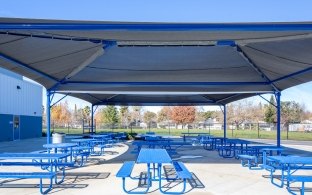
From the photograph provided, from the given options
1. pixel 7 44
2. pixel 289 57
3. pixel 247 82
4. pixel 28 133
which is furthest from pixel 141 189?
pixel 28 133

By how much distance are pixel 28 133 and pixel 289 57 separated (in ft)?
76.6

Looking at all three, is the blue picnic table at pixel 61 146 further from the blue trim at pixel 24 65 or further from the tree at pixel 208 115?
the tree at pixel 208 115

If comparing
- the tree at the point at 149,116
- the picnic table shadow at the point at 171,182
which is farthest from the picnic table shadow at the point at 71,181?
the tree at the point at 149,116

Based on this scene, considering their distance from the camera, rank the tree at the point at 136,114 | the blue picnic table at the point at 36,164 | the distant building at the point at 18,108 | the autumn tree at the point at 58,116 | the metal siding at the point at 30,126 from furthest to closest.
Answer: the tree at the point at 136,114 → the autumn tree at the point at 58,116 → the metal siding at the point at 30,126 → the distant building at the point at 18,108 → the blue picnic table at the point at 36,164

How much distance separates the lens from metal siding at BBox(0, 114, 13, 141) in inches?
860

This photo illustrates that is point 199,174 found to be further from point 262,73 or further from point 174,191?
point 262,73

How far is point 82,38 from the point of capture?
7.22 meters

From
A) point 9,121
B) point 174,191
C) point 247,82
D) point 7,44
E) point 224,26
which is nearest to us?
point 224,26

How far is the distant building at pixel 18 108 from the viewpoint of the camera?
2235 centimetres

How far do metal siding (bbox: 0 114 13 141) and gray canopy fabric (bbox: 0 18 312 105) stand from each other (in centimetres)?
1072

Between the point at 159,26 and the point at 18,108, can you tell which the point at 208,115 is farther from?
the point at 159,26

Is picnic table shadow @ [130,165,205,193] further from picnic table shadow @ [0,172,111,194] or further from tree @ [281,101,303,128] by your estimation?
tree @ [281,101,303,128]

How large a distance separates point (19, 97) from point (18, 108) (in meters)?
0.86

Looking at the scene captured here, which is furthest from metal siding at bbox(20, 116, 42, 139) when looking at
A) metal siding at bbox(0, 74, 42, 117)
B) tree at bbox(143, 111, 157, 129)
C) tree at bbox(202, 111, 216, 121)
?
tree at bbox(202, 111, 216, 121)
